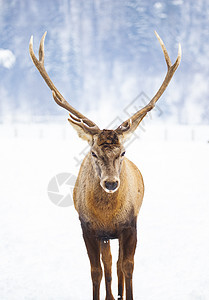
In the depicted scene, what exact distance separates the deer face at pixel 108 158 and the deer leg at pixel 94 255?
0.92 m

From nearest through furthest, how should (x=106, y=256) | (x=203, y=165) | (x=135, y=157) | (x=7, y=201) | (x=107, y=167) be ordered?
(x=107, y=167)
(x=106, y=256)
(x=7, y=201)
(x=203, y=165)
(x=135, y=157)

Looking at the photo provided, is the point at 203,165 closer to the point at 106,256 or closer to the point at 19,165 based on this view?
the point at 19,165

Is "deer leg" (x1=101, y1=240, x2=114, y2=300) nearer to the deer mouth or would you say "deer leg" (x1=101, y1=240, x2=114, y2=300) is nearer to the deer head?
the deer head

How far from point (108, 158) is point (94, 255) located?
4.64 ft

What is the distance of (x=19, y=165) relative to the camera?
14.3m

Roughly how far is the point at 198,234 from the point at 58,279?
3388 millimetres

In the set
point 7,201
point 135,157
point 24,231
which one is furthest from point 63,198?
point 135,157

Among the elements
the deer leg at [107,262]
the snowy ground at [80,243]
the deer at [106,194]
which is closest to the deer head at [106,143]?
the deer at [106,194]

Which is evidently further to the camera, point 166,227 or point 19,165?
point 19,165

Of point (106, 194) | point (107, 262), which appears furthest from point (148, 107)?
point (107, 262)

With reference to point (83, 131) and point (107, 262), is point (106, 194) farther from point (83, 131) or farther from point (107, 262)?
point (107, 262)

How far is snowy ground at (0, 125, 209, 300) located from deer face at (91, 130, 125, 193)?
2.71 metres

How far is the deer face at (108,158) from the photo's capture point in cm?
356

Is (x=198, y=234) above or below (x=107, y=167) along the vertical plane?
below
